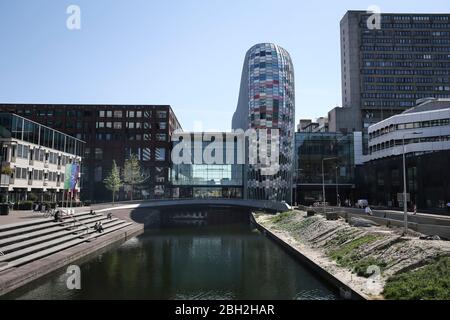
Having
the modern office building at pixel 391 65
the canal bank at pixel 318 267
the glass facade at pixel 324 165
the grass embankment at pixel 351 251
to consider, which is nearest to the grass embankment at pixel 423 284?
the canal bank at pixel 318 267

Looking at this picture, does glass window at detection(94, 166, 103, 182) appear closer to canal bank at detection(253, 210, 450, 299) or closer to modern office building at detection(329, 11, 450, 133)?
modern office building at detection(329, 11, 450, 133)

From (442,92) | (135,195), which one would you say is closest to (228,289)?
(135,195)

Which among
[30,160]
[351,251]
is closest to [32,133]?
[30,160]

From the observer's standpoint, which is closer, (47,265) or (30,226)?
(47,265)

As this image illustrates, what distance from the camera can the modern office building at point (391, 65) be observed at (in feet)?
473

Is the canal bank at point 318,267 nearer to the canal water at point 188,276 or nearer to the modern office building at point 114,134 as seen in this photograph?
the canal water at point 188,276

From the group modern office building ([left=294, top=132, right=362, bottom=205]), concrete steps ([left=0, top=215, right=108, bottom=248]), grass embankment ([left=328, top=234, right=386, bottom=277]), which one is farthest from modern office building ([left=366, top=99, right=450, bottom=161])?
concrete steps ([left=0, top=215, right=108, bottom=248])

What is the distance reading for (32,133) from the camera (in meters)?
75.2

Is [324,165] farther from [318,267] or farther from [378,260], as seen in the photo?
[378,260]

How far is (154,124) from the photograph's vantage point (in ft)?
413

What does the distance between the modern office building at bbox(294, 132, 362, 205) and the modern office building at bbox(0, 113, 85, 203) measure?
62280 mm

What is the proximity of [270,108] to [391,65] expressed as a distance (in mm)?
58554

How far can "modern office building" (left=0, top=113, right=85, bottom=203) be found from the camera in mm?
66688

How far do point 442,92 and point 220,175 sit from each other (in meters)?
90.7
